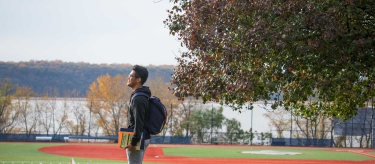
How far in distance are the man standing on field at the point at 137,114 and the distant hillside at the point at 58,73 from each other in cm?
9221

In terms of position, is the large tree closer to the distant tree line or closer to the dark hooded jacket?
the dark hooded jacket

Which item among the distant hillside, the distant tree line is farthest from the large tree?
the distant hillside

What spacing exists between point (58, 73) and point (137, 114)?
344 feet

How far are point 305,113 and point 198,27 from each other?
17.0ft

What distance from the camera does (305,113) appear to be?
1936cm

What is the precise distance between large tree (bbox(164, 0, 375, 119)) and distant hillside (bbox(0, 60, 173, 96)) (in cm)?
8504

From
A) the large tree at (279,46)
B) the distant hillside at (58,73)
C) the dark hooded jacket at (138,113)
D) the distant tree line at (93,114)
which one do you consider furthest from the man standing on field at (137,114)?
the distant hillside at (58,73)

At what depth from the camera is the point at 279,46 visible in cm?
1388

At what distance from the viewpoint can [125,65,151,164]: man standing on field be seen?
8461 mm

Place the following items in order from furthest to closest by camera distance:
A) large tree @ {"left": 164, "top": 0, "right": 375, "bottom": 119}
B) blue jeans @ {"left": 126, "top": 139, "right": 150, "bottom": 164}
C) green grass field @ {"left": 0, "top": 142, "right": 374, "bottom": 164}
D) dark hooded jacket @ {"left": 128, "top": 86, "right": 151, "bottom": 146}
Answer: green grass field @ {"left": 0, "top": 142, "right": 374, "bottom": 164} < large tree @ {"left": 164, "top": 0, "right": 375, "bottom": 119} < blue jeans @ {"left": 126, "top": 139, "right": 150, "bottom": 164} < dark hooded jacket @ {"left": 128, "top": 86, "right": 151, "bottom": 146}

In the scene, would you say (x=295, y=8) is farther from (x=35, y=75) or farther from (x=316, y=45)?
(x=35, y=75)

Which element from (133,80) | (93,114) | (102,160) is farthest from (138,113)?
(93,114)

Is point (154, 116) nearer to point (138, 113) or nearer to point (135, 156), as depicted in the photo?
point (138, 113)

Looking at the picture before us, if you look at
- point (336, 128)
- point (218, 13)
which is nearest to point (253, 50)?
point (218, 13)
